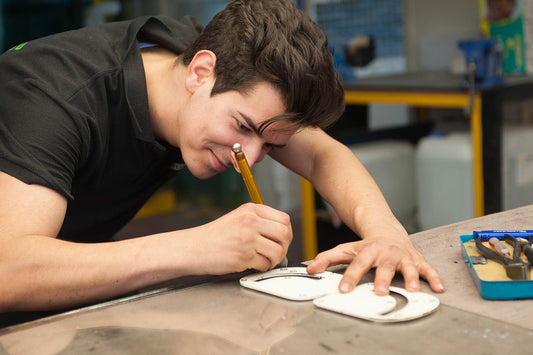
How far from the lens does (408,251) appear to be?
3.13 ft

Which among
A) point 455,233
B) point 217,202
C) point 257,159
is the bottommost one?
point 217,202

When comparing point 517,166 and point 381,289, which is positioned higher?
point 381,289

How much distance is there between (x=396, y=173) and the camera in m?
2.73

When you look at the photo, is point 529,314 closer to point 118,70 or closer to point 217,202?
point 118,70

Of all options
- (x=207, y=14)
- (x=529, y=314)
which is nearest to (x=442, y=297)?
(x=529, y=314)

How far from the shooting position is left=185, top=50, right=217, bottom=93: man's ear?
1.14m

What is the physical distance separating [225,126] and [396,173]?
1746mm

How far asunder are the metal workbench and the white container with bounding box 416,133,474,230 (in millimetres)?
1585

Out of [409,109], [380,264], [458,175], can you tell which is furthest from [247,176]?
[409,109]

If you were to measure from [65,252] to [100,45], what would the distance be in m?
0.44

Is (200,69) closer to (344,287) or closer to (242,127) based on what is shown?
(242,127)

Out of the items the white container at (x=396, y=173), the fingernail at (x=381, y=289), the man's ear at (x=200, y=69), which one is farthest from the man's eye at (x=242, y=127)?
the white container at (x=396, y=173)

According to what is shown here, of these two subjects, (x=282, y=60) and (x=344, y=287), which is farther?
(x=282, y=60)

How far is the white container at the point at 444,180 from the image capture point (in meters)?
2.38
